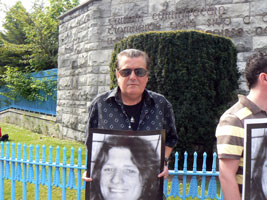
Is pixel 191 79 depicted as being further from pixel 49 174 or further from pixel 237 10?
pixel 49 174

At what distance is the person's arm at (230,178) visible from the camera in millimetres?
1503

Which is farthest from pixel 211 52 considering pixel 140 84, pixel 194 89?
pixel 140 84

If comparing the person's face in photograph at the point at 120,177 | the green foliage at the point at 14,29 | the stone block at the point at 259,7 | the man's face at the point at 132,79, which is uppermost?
the green foliage at the point at 14,29

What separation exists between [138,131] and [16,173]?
2942mm

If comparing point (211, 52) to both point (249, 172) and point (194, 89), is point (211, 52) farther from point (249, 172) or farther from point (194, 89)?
point (249, 172)

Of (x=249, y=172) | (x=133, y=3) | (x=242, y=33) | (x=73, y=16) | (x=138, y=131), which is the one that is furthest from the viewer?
(x=73, y=16)

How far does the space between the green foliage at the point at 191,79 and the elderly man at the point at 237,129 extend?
3.09m

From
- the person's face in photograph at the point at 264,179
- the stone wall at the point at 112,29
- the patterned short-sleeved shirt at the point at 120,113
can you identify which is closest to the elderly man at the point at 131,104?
the patterned short-sleeved shirt at the point at 120,113

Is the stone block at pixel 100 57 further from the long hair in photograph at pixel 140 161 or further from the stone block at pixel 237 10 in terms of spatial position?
the long hair in photograph at pixel 140 161

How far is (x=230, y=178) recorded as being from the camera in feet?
4.93

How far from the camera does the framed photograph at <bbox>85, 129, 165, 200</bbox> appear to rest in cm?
182

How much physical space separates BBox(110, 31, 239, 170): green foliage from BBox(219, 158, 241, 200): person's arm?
3158 mm

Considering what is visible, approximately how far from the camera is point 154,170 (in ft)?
6.00

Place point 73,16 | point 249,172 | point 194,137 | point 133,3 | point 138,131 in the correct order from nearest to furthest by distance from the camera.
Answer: point 249,172 → point 138,131 → point 194,137 → point 133,3 → point 73,16
